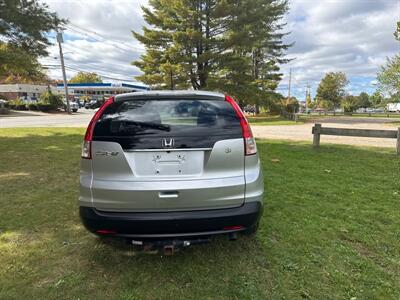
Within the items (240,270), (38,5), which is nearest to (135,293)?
(240,270)

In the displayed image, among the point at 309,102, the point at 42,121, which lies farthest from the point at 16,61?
the point at 309,102

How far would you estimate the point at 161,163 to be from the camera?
264 centimetres

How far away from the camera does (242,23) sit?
956 inches

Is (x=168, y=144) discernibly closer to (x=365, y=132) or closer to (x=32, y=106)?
(x=365, y=132)

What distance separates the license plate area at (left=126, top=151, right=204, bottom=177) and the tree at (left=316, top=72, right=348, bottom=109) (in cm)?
7319

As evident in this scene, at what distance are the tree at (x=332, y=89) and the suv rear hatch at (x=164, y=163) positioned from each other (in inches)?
2874

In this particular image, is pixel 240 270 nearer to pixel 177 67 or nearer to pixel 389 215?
pixel 389 215

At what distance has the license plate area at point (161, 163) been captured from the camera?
264cm

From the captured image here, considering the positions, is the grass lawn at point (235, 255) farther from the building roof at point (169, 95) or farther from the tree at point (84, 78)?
the tree at point (84, 78)

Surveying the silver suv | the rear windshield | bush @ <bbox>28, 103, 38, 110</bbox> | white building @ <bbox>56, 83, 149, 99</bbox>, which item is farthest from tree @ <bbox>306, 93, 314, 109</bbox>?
the silver suv

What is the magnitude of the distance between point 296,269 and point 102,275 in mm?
1876

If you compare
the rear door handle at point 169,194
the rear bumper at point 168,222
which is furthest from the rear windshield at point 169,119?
the rear bumper at point 168,222

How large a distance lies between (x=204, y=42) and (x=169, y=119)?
23262mm

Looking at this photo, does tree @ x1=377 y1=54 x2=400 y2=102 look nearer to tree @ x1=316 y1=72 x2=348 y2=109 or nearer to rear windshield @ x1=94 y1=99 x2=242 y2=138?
rear windshield @ x1=94 y1=99 x2=242 y2=138
